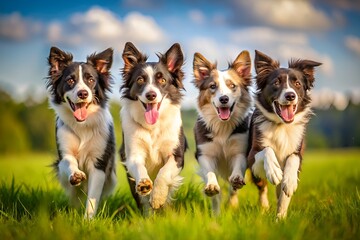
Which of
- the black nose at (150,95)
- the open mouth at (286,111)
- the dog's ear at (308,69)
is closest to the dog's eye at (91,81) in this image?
the black nose at (150,95)

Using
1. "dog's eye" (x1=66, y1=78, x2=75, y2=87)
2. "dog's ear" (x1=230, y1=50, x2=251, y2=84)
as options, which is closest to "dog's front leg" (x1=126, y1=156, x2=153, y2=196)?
"dog's eye" (x1=66, y1=78, x2=75, y2=87)

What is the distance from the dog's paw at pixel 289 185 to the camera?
221 inches

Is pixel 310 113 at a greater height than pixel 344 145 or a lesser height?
greater

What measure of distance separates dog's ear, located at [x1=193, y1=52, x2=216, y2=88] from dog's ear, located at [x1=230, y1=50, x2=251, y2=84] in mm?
375

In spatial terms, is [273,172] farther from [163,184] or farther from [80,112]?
[80,112]

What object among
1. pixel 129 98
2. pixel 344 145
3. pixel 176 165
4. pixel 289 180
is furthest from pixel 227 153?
pixel 344 145

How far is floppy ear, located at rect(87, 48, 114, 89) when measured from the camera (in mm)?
6883

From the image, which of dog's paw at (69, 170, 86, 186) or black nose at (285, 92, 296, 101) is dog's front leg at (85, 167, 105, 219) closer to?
dog's paw at (69, 170, 86, 186)

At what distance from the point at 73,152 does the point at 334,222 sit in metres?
3.83

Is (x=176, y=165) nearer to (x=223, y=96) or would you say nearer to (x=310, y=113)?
(x=223, y=96)

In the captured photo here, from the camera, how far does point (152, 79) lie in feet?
20.9

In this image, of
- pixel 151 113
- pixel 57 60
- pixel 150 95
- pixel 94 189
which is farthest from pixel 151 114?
pixel 57 60

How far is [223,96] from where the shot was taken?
6578 mm

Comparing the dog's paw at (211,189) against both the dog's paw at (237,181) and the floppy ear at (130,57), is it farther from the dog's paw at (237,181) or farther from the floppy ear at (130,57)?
the floppy ear at (130,57)
